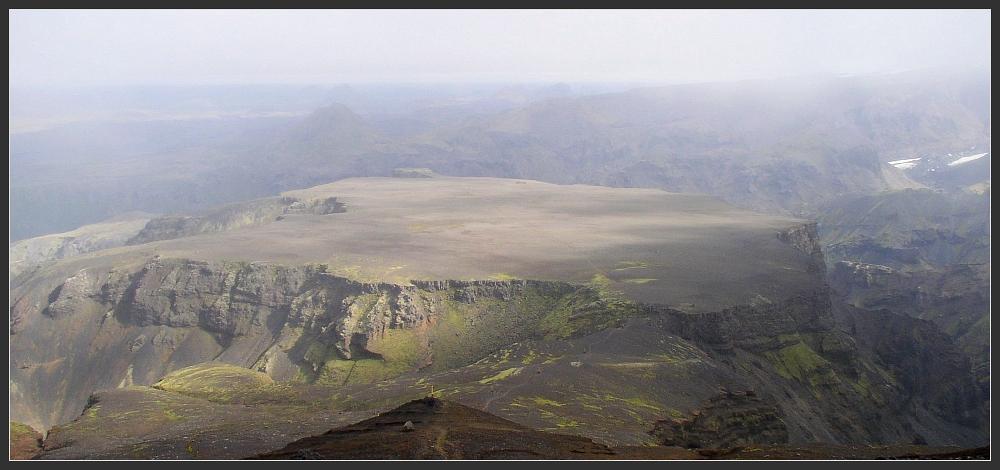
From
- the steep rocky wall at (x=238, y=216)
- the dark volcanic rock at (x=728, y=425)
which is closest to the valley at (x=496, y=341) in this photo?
the dark volcanic rock at (x=728, y=425)

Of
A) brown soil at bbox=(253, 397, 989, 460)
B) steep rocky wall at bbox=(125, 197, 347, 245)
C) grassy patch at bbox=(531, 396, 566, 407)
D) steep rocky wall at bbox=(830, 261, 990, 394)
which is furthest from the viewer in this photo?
steep rocky wall at bbox=(125, 197, 347, 245)

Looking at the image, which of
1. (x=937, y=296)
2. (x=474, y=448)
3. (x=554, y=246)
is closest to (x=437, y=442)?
(x=474, y=448)

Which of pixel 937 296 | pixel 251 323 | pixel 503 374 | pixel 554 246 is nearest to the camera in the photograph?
pixel 503 374

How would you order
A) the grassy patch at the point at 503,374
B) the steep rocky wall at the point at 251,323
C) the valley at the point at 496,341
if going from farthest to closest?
the steep rocky wall at the point at 251,323
the grassy patch at the point at 503,374
the valley at the point at 496,341

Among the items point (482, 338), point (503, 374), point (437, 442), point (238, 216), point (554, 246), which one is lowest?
point (482, 338)

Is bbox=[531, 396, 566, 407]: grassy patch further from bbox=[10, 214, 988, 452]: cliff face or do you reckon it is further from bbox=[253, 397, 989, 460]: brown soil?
bbox=[253, 397, 989, 460]: brown soil

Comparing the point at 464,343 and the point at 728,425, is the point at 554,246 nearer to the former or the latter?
the point at 464,343

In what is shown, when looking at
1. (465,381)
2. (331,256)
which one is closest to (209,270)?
(331,256)

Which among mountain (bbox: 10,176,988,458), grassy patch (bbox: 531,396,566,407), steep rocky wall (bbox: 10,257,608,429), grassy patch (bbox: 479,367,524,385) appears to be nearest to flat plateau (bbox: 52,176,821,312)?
mountain (bbox: 10,176,988,458)

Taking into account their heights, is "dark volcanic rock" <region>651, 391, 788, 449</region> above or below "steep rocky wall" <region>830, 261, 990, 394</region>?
above

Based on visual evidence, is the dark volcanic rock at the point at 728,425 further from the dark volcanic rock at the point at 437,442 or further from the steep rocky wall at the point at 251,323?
the steep rocky wall at the point at 251,323

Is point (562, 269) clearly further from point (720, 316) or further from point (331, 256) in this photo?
point (331, 256)
